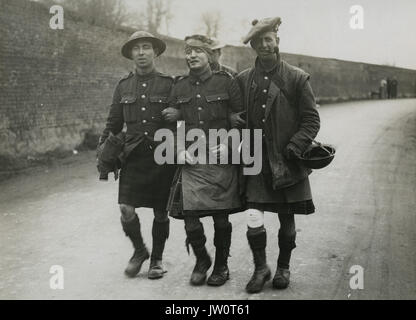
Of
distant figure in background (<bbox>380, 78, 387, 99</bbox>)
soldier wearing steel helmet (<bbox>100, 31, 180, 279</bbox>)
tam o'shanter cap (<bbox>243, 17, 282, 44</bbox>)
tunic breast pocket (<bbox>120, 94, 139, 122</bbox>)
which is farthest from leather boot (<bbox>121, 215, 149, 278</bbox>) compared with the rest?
distant figure in background (<bbox>380, 78, 387, 99</bbox>)

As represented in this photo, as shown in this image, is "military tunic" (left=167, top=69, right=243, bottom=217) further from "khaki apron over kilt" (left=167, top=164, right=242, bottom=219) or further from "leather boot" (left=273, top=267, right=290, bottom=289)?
"leather boot" (left=273, top=267, right=290, bottom=289)

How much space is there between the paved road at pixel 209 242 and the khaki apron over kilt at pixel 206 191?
624 millimetres

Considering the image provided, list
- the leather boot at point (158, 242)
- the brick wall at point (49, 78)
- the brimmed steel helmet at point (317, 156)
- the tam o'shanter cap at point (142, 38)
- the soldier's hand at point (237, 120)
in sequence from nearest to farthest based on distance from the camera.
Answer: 1. the brimmed steel helmet at point (317, 156)
2. the soldier's hand at point (237, 120)
3. the tam o'shanter cap at point (142, 38)
4. the leather boot at point (158, 242)
5. the brick wall at point (49, 78)

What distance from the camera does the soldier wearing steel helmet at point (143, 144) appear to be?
4488 mm

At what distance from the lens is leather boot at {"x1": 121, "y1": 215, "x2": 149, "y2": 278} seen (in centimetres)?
454

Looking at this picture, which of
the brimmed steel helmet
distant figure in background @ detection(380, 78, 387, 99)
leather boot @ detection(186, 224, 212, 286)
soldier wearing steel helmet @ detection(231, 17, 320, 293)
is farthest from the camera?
distant figure in background @ detection(380, 78, 387, 99)

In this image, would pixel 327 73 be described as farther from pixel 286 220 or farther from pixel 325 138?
pixel 286 220

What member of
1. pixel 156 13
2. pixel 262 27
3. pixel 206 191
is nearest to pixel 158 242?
pixel 206 191

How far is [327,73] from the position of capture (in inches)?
1227

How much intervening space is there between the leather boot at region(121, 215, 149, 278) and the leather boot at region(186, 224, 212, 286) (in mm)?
503

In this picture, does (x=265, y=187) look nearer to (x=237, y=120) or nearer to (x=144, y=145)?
(x=237, y=120)

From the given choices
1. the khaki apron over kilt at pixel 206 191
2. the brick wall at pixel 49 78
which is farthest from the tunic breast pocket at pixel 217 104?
the brick wall at pixel 49 78

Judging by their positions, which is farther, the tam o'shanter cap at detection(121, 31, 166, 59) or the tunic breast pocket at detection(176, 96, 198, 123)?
the tam o'shanter cap at detection(121, 31, 166, 59)

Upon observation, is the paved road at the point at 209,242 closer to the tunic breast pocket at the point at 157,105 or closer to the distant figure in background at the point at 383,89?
the tunic breast pocket at the point at 157,105
